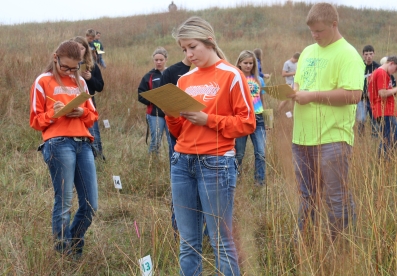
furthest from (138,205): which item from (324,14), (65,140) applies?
(324,14)

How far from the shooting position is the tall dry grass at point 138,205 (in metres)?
2.41

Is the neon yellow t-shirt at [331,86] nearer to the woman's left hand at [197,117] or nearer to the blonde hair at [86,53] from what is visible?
the woman's left hand at [197,117]

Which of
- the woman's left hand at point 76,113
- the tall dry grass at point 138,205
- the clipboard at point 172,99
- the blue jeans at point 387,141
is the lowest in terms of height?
the tall dry grass at point 138,205

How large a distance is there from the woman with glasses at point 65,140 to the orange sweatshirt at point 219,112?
3.46 ft

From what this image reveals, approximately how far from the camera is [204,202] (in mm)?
2666

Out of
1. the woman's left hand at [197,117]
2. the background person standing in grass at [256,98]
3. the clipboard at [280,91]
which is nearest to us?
the woman's left hand at [197,117]

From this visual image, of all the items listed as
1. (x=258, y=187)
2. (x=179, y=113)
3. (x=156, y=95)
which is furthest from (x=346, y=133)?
(x=258, y=187)

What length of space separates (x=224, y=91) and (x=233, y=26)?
81.8 feet

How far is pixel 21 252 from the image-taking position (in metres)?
3.08

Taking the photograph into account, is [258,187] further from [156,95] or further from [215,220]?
[156,95]

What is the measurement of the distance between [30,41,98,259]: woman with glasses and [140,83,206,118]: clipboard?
42.9 inches

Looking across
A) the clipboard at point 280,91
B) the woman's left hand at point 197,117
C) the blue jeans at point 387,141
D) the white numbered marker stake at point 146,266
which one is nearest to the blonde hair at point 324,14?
the clipboard at point 280,91

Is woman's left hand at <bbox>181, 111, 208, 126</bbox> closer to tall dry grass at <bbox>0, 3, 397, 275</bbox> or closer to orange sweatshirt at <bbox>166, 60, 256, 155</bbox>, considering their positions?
orange sweatshirt at <bbox>166, 60, 256, 155</bbox>

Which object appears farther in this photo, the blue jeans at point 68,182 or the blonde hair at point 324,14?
the blue jeans at point 68,182
